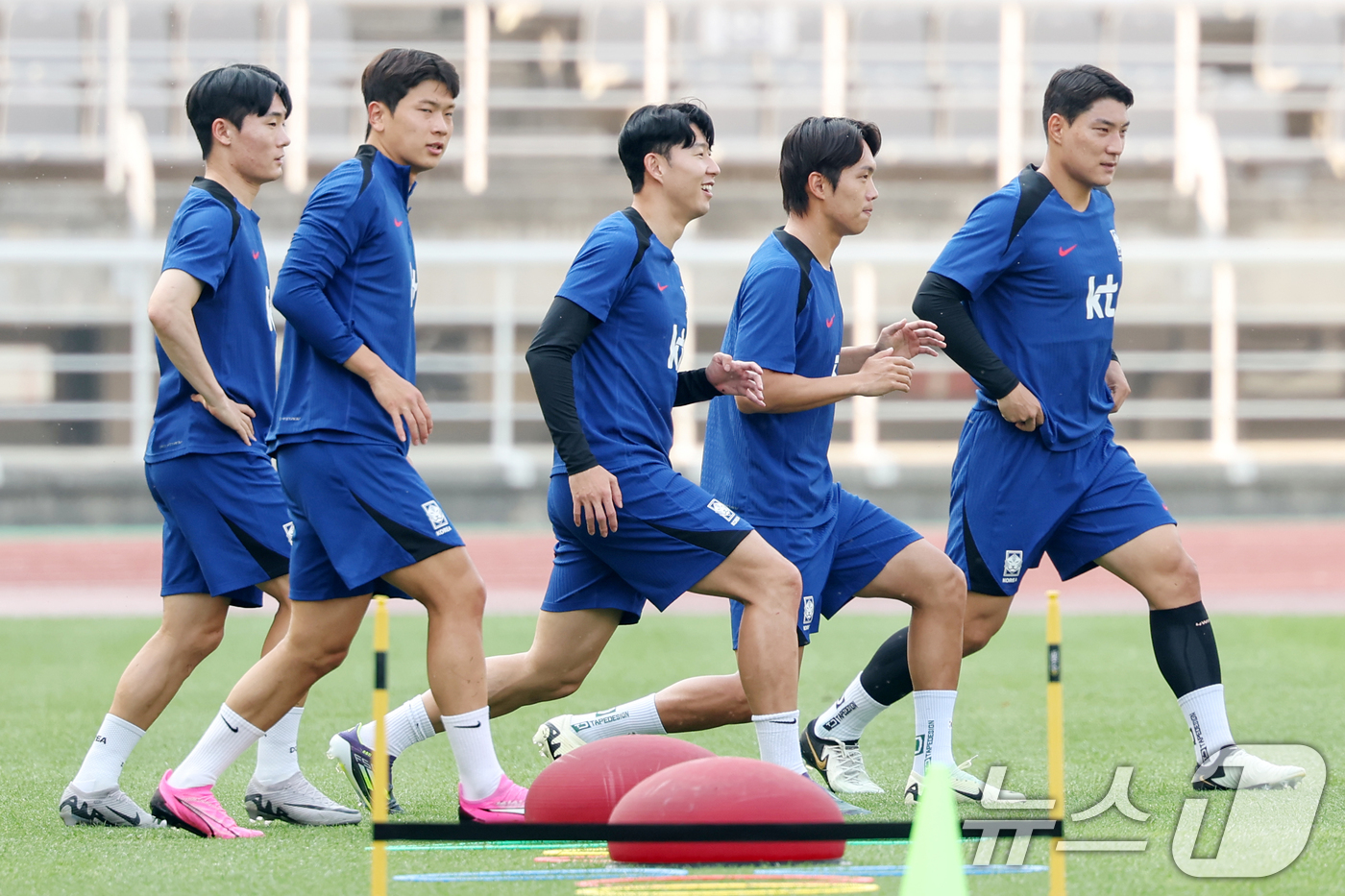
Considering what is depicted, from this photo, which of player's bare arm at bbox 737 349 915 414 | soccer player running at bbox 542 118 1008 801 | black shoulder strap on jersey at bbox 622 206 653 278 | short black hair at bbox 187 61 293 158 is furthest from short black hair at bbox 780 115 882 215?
short black hair at bbox 187 61 293 158

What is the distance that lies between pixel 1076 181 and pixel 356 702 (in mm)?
4810

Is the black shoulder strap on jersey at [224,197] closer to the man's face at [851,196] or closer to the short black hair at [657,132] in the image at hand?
the short black hair at [657,132]

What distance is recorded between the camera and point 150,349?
87.8 ft

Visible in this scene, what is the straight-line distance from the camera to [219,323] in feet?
17.5

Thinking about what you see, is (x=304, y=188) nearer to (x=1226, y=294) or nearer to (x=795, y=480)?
(x=1226, y=294)

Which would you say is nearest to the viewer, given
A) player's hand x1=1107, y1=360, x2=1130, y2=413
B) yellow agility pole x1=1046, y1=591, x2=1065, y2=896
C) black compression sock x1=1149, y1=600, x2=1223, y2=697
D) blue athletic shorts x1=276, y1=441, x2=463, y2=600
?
yellow agility pole x1=1046, y1=591, x2=1065, y2=896

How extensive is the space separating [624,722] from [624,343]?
1.48m

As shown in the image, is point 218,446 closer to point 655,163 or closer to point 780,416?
A: point 655,163

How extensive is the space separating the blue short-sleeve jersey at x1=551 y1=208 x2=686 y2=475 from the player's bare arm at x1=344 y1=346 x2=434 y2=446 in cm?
48

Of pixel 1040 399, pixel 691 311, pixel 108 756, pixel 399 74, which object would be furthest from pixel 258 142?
pixel 691 311

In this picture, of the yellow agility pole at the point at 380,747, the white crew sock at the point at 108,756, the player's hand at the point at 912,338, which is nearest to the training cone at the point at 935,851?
the yellow agility pole at the point at 380,747

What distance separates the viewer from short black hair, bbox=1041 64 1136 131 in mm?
5812

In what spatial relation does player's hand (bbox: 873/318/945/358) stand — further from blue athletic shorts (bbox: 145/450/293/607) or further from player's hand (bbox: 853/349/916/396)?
blue athletic shorts (bbox: 145/450/293/607)

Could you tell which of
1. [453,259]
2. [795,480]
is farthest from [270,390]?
[453,259]
